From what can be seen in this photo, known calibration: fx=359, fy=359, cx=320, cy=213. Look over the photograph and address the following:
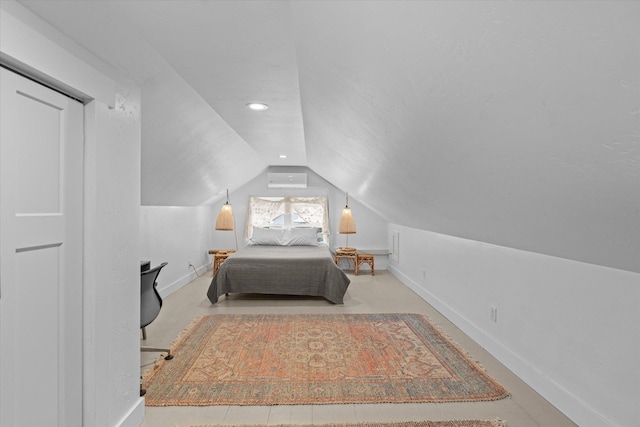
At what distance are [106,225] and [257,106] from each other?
1400 mm

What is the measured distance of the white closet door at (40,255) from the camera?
1255mm

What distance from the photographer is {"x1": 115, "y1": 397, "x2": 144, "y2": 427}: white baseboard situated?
1.88m

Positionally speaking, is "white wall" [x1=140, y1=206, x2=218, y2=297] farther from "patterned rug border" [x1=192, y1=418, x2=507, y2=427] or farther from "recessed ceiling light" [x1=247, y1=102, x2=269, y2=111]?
"patterned rug border" [x1=192, y1=418, x2=507, y2=427]

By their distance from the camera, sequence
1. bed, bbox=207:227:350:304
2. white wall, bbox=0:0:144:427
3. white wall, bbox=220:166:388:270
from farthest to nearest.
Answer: white wall, bbox=220:166:388:270 → bed, bbox=207:227:350:304 → white wall, bbox=0:0:144:427

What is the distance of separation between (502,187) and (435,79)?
63 cm

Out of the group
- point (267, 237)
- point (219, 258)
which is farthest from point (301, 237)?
point (219, 258)

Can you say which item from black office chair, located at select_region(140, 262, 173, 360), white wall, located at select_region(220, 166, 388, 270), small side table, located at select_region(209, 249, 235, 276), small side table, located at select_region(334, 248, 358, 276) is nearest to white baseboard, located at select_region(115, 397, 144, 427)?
black office chair, located at select_region(140, 262, 173, 360)

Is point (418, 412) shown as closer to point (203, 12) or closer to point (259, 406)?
point (259, 406)

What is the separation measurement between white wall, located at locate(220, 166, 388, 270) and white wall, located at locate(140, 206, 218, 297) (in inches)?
21.2

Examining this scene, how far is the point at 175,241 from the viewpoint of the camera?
505cm

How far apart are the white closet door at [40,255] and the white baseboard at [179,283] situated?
9.91 ft

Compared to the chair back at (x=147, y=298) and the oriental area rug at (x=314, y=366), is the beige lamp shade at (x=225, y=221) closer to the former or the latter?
the oriental area rug at (x=314, y=366)

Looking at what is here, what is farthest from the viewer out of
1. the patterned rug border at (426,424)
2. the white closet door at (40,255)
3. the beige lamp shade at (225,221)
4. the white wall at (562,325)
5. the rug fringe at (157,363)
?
the beige lamp shade at (225,221)

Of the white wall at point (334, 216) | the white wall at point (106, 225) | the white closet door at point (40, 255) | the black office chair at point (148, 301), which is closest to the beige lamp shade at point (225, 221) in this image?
the white wall at point (334, 216)
